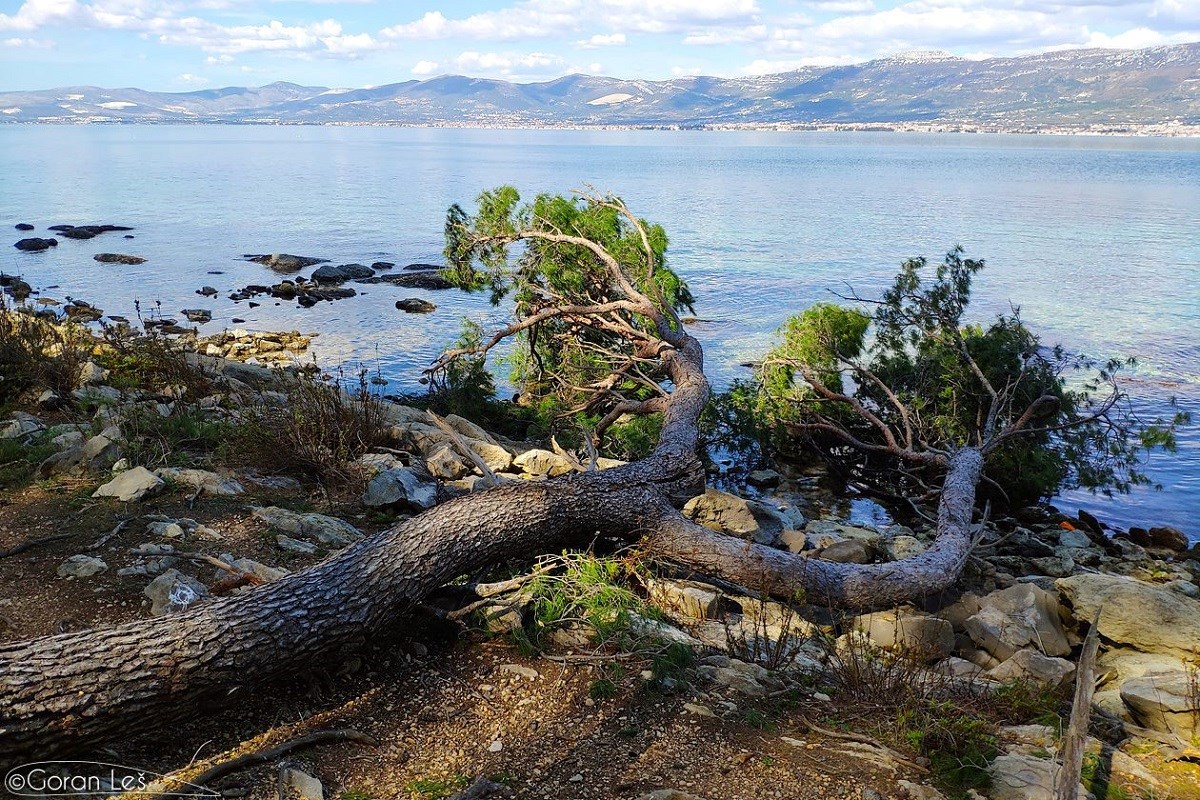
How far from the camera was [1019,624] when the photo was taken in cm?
759

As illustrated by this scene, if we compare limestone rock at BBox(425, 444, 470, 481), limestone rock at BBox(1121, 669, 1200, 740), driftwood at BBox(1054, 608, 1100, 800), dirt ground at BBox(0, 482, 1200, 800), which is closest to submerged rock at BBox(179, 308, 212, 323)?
limestone rock at BBox(425, 444, 470, 481)

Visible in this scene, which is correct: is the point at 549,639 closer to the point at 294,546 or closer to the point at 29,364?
the point at 294,546

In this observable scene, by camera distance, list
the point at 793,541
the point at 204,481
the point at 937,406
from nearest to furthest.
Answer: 1. the point at 204,481
2. the point at 793,541
3. the point at 937,406

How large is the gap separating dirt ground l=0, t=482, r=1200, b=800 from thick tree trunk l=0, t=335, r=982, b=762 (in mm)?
197

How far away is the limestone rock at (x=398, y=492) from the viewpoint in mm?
8156

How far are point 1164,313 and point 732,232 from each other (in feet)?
76.6

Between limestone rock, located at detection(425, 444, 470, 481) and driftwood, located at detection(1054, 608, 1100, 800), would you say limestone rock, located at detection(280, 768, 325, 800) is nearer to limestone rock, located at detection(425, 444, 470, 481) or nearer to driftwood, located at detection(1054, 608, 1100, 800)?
driftwood, located at detection(1054, 608, 1100, 800)

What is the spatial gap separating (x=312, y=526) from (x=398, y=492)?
0.98 meters

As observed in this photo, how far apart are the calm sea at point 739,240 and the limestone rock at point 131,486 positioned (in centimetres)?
1292

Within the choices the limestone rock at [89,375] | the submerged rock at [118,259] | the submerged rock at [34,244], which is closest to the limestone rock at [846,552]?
the limestone rock at [89,375]

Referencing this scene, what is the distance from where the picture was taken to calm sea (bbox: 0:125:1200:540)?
2495 centimetres

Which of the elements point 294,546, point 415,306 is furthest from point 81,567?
point 415,306

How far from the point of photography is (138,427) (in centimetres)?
907

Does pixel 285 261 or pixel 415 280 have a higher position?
pixel 285 261
